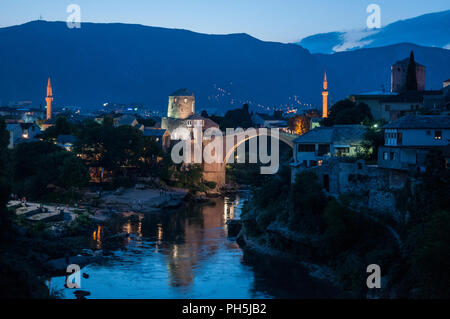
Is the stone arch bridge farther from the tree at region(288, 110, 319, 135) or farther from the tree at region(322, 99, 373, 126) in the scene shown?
the tree at region(322, 99, 373, 126)

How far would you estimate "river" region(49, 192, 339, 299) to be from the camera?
22250 mm

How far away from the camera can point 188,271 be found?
82.1 feet

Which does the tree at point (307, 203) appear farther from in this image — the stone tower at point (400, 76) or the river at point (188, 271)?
the stone tower at point (400, 76)

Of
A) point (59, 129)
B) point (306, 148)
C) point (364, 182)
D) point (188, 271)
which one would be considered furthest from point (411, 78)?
point (59, 129)

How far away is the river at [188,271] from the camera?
22.2 metres

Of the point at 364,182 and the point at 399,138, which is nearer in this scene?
the point at 399,138

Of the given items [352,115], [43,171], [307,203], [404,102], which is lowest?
[307,203]

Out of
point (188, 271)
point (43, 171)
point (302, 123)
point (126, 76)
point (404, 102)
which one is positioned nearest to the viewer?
point (188, 271)

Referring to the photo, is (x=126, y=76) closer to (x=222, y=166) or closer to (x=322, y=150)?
(x=222, y=166)

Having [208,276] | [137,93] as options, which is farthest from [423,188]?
[137,93]

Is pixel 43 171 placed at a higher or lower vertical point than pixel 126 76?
lower

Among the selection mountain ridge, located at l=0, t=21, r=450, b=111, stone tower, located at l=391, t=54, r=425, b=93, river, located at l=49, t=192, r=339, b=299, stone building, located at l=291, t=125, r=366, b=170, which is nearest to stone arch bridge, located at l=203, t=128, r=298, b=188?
stone tower, located at l=391, t=54, r=425, b=93

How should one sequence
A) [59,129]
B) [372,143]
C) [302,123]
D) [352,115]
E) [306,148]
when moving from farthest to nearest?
[59,129] → [302,123] → [352,115] → [306,148] → [372,143]

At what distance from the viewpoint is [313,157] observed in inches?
1277
